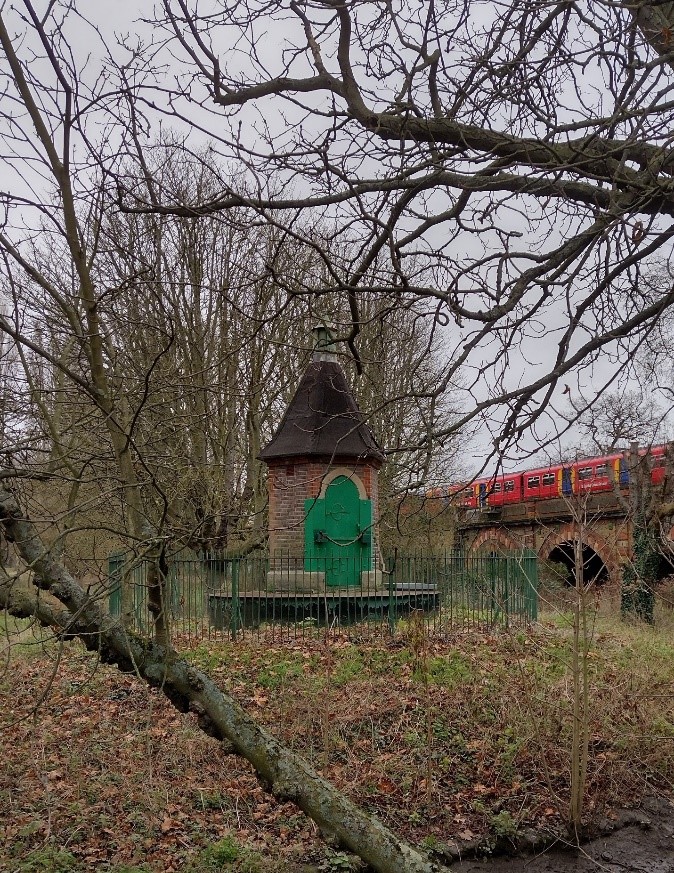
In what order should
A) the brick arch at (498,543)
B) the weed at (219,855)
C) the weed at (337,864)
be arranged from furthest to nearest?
the brick arch at (498,543), the weed at (337,864), the weed at (219,855)

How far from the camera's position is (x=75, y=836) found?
6086mm

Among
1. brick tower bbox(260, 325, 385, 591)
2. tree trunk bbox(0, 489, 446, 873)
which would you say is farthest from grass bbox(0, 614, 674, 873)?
brick tower bbox(260, 325, 385, 591)

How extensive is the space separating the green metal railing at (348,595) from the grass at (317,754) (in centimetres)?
169

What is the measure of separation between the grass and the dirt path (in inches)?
11.7

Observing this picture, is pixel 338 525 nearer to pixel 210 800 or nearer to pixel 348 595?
pixel 348 595

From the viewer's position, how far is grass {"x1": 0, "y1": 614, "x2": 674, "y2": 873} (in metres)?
6.18

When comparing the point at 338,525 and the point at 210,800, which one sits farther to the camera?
the point at 338,525

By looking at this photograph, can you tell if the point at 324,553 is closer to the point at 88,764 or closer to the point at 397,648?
the point at 397,648

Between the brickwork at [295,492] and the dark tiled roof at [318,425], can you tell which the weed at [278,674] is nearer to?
the brickwork at [295,492]

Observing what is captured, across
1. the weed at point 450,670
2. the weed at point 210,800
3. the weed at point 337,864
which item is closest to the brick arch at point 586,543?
the weed at point 450,670

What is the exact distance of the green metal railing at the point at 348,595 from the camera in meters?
12.4

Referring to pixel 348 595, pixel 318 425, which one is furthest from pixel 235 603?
pixel 318 425

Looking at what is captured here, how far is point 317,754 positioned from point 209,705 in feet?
14.8

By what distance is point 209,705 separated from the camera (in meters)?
3.67
